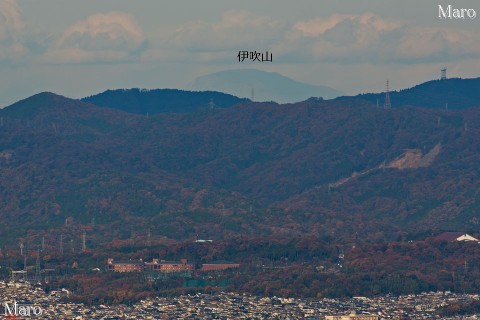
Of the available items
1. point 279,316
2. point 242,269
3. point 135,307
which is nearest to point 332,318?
point 279,316

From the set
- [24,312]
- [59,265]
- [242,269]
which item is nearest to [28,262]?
[59,265]

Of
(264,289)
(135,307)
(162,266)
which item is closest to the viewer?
(135,307)

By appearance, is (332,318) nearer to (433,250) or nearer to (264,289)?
(264,289)

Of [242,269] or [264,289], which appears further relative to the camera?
[242,269]

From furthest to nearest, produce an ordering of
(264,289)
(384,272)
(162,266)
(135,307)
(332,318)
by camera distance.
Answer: (162,266)
(384,272)
(264,289)
(135,307)
(332,318)
